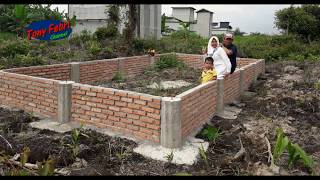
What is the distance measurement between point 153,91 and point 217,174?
4.74 metres

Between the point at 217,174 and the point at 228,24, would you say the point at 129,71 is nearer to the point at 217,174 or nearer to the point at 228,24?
the point at 217,174

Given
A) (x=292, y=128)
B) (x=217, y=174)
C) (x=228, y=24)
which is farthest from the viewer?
(x=228, y=24)

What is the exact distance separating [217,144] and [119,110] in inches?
63.2

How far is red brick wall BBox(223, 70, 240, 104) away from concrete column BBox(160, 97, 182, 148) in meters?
2.83

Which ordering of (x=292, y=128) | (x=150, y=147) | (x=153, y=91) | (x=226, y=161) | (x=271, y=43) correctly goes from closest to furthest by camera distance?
(x=226, y=161) → (x=150, y=147) → (x=292, y=128) → (x=153, y=91) → (x=271, y=43)

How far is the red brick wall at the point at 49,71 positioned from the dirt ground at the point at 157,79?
125 cm

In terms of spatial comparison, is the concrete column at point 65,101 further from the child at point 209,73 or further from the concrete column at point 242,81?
the concrete column at point 242,81

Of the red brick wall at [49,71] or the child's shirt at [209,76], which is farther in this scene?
the red brick wall at [49,71]

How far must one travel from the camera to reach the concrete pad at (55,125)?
5738mm

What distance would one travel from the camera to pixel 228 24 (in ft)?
146

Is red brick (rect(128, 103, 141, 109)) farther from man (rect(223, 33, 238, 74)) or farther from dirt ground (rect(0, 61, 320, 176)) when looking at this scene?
man (rect(223, 33, 238, 74))

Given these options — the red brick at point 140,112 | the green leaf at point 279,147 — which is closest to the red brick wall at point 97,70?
the red brick at point 140,112

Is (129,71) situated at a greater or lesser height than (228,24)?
lesser

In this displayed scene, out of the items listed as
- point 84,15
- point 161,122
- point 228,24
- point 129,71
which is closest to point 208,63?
point 161,122
